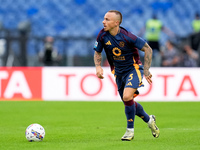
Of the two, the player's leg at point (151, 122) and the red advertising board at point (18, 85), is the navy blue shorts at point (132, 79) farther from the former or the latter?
the red advertising board at point (18, 85)

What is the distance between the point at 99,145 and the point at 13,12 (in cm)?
1548

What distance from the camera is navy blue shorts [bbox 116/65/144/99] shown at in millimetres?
6254

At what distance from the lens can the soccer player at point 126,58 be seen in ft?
20.4

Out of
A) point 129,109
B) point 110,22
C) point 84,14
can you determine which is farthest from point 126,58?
point 84,14

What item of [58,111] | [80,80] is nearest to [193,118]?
[58,111]

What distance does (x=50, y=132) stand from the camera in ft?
23.7

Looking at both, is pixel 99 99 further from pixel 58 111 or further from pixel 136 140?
pixel 136 140

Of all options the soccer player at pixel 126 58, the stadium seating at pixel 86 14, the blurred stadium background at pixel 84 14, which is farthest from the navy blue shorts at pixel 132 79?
the stadium seating at pixel 86 14

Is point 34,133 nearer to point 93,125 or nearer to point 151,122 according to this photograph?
point 151,122

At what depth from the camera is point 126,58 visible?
6371 mm

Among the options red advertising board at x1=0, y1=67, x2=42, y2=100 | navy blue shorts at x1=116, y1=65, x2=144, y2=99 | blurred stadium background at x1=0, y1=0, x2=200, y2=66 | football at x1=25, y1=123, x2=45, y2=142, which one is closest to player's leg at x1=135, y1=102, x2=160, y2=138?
navy blue shorts at x1=116, y1=65, x2=144, y2=99

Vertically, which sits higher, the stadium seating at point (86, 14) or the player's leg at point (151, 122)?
the stadium seating at point (86, 14)

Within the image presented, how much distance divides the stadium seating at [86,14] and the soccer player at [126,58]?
13792 mm

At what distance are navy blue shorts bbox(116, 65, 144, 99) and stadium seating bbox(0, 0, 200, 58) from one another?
540 inches
